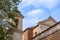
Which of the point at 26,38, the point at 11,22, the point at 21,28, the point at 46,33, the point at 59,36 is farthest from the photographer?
the point at 26,38

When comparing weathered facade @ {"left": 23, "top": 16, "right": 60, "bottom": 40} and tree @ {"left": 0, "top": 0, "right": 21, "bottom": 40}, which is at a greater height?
tree @ {"left": 0, "top": 0, "right": 21, "bottom": 40}

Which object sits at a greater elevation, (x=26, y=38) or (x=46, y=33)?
(x=46, y=33)

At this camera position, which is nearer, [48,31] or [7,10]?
[7,10]

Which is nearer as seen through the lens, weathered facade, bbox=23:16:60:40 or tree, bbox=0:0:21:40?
tree, bbox=0:0:21:40

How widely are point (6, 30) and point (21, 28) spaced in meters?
9.87

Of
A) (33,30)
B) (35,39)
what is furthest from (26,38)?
(35,39)

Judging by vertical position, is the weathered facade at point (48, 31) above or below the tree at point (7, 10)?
below

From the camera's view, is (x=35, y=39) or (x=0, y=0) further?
(x=35, y=39)

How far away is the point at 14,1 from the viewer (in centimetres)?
1245

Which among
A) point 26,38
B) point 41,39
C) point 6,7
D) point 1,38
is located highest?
point 6,7

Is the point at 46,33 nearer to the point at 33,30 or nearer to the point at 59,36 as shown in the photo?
the point at 59,36

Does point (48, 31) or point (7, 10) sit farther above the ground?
point (7, 10)

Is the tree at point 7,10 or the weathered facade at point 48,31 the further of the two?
the weathered facade at point 48,31

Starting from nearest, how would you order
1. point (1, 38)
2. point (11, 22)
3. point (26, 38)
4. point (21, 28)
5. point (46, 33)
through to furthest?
1. point (1, 38)
2. point (11, 22)
3. point (46, 33)
4. point (21, 28)
5. point (26, 38)
